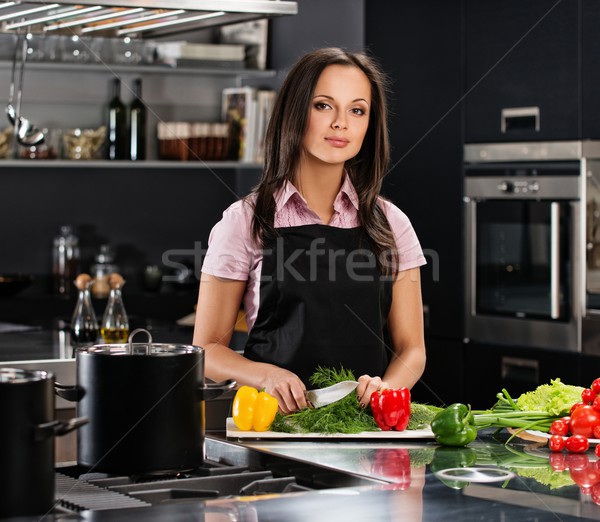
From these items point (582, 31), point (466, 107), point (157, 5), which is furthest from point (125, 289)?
point (157, 5)

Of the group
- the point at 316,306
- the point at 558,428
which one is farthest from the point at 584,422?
the point at 316,306

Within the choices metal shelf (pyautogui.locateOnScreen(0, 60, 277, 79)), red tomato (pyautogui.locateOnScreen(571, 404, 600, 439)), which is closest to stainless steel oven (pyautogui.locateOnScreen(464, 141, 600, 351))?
metal shelf (pyautogui.locateOnScreen(0, 60, 277, 79))

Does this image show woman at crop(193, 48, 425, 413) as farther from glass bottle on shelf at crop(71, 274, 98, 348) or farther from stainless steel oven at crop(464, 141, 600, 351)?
stainless steel oven at crop(464, 141, 600, 351)

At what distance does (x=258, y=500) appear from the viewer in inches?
58.7

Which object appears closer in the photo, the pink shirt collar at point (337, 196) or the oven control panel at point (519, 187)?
the pink shirt collar at point (337, 196)

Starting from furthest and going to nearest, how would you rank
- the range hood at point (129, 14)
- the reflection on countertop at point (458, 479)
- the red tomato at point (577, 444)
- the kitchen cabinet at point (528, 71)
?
the kitchen cabinet at point (528, 71)
the range hood at point (129, 14)
the red tomato at point (577, 444)
the reflection on countertop at point (458, 479)

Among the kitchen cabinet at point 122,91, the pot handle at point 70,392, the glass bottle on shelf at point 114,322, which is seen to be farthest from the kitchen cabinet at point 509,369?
the pot handle at point 70,392

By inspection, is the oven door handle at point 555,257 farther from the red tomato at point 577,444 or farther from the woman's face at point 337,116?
the red tomato at point 577,444

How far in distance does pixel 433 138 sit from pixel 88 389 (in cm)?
350

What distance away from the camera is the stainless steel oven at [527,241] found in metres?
4.34

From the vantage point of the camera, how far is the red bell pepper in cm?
203

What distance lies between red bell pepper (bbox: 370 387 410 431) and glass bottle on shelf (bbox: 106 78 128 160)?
11.7 ft

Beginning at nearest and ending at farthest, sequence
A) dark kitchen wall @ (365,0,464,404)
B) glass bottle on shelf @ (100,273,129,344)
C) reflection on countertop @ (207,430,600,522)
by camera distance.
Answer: reflection on countertop @ (207,430,600,522) → glass bottle on shelf @ (100,273,129,344) → dark kitchen wall @ (365,0,464,404)

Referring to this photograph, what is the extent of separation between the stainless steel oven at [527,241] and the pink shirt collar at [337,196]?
1.94 metres
